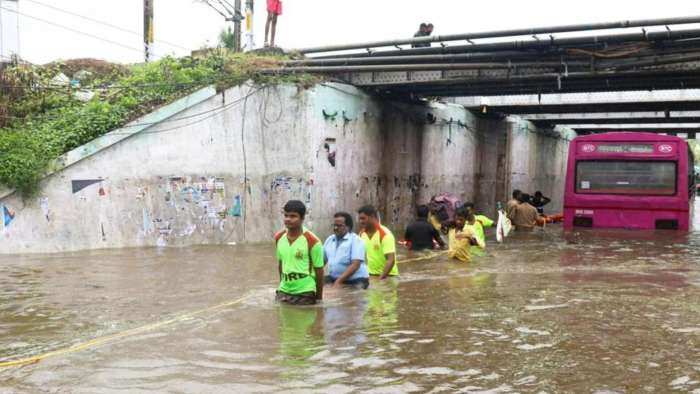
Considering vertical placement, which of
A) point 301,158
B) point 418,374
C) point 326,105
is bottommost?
point 418,374

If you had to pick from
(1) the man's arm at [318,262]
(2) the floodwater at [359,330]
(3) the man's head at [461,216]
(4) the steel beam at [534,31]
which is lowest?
(2) the floodwater at [359,330]

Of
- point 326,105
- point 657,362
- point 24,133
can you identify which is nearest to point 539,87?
point 326,105

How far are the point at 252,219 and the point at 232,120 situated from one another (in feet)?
7.14

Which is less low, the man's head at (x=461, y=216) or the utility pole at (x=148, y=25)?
the utility pole at (x=148, y=25)

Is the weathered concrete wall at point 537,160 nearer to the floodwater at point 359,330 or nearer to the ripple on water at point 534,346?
the floodwater at point 359,330

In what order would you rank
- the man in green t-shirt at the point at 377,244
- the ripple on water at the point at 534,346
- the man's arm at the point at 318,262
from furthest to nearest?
1. the man in green t-shirt at the point at 377,244
2. the man's arm at the point at 318,262
3. the ripple on water at the point at 534,346

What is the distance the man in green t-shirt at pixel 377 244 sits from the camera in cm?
903

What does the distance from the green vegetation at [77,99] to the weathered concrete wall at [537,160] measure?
43.6ft

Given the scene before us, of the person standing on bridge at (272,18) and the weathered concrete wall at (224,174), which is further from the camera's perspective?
the person standing on bridge at (272,18)

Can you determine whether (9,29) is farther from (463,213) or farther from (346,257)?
(346,257)

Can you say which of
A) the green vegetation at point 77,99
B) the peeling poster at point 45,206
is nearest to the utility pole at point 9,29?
the green vegetation at point 77,99

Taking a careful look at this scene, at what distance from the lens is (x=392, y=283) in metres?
9.36

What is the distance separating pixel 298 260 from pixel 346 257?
143 cm

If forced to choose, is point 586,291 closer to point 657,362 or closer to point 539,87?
point 657,362
